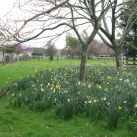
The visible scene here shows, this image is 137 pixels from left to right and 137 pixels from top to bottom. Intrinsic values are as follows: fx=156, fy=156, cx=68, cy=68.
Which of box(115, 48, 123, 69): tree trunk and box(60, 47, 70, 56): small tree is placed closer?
box(115, 48, 123, 69): tree trunk

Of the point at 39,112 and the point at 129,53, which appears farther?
the point at 129,53

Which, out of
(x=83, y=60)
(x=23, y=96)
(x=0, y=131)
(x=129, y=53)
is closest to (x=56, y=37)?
(x=83, y=60)

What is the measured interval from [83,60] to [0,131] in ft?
15.9

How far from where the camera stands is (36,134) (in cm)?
320

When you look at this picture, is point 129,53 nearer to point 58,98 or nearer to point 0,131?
point 58,98

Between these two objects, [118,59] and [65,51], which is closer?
[118,59]

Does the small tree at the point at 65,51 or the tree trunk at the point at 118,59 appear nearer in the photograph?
the tree trunk at the point at 118,59

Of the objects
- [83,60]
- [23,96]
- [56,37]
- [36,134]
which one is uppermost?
[56,37]

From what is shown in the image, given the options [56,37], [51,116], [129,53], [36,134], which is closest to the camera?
[36,134]

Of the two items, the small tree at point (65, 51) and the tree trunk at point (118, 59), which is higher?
the small tree at point (65, 51)

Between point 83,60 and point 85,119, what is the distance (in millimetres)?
3832

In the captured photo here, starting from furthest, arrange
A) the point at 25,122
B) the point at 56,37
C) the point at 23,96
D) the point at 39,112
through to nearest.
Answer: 1. the point at 56,37
2. the point at 23,96
3. the point at 39,112
4. the point at 25,122

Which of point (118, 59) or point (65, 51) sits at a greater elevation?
point (65, 51)

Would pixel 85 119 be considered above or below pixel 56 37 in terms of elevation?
below
